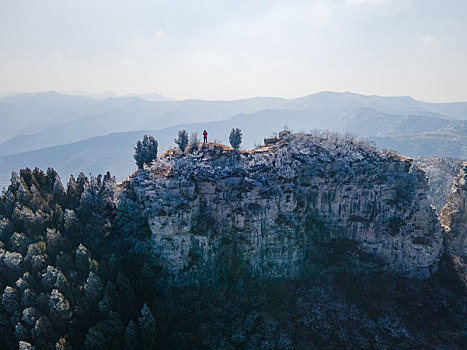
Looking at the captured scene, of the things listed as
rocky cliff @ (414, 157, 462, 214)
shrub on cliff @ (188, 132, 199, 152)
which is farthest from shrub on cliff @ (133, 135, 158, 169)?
rocky cliff @ (414, 157, 462, 214)

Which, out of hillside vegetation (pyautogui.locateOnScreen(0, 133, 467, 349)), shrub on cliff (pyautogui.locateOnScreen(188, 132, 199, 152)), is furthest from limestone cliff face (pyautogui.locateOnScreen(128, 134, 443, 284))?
hillside vegetation (pyautogui.locateOnScreen(0, 133, 467, 349))

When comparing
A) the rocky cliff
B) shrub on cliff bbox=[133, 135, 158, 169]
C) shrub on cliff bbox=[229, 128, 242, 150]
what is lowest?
the rocky cliff

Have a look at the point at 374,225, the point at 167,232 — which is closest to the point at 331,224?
the point at 374,225

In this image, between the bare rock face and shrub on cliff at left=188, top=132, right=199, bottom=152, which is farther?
the bare rock face

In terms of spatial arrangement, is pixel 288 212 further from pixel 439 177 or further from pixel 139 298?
pixel 439 177

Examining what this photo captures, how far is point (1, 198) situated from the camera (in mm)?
42250

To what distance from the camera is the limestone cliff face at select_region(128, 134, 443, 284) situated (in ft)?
133

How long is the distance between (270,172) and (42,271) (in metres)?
33.0

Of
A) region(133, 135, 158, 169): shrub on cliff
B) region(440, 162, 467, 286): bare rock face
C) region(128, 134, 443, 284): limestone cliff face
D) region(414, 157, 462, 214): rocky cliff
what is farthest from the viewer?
region(414, 157, 462, 214): rocky cliff

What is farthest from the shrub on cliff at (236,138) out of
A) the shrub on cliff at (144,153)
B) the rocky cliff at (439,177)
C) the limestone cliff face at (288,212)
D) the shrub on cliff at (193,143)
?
the rocky cliff at (439,177)

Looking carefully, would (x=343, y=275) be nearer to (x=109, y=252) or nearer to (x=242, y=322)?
(x=242, y=322)

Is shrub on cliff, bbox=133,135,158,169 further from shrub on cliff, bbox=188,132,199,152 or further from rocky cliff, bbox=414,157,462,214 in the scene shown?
rocky cliff, bbox=414,157,462,214

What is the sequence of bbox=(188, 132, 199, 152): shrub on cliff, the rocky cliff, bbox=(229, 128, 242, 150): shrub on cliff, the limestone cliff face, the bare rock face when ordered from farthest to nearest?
the rocky cliff < the bare rock face < bbox=(229, 128, 242, 150): shrub on cliff < bbox=(188, 132, 199, 152): shrub on cliff < the limestone cliff face

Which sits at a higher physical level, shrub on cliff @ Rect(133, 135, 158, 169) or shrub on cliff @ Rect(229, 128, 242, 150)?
shrub on cliff @ Rect(229, 128, 242, 150)
